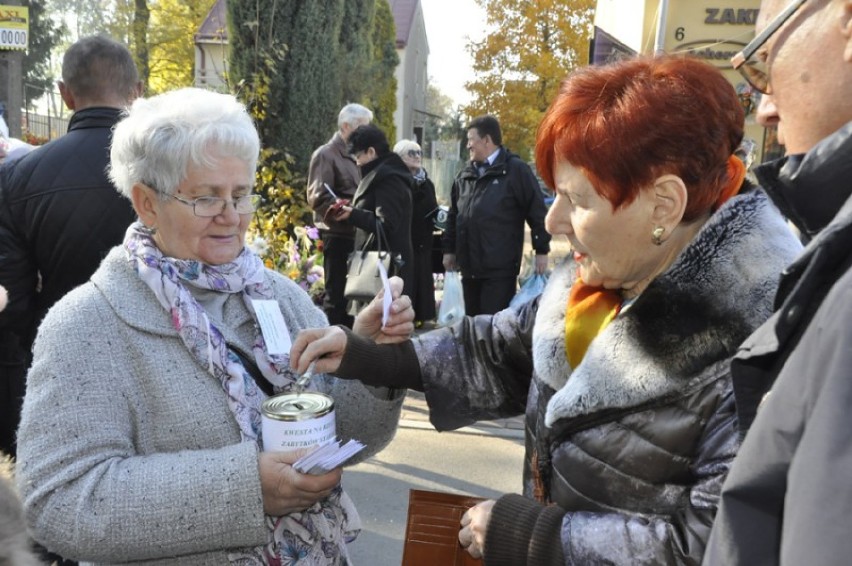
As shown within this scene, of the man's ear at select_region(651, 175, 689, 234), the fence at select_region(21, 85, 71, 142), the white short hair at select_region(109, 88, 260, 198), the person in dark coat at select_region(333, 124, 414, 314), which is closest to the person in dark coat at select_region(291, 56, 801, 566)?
the man's ear at select_region(651, 175, 689, 234)

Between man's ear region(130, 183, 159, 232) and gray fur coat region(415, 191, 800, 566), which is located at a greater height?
man's ear region(130, 183, 159, 232)

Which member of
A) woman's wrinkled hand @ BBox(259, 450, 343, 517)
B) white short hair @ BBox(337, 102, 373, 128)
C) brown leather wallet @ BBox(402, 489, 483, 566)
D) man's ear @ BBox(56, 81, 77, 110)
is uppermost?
man's ear @ BBox(56, 81, 77, 110)

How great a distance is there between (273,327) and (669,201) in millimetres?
1062

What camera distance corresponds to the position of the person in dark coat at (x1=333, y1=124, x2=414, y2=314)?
5.82 meters

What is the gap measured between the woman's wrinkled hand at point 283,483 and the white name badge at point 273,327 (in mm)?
330

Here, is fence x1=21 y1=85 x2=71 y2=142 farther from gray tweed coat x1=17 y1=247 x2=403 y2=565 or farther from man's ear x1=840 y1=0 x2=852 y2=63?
man's ear x1=840 y1=0 x2=852 y2=63

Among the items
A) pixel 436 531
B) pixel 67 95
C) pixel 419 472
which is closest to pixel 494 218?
pixel 419 472

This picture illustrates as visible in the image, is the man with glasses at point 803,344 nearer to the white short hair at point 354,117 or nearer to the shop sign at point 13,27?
the white short hair at point 354,117

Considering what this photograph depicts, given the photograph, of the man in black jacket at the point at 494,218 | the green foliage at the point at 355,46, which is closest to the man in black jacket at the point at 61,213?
the man in black jacket at the point at 494,218

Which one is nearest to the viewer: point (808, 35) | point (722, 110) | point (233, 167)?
point (808, 35)

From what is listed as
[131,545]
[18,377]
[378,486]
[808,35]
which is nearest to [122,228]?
[18,377]

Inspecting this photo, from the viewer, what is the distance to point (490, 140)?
6.26 metres

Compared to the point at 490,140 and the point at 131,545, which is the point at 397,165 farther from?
the point at 131,545

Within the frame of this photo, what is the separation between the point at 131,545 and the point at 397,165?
15.5ft
